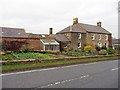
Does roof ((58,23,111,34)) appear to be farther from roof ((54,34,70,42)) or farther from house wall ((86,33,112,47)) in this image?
roof ((54,34,70,42))

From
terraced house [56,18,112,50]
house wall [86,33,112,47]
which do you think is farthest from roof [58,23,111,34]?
house wall [86,33,112,47]

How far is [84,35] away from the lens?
211 ft

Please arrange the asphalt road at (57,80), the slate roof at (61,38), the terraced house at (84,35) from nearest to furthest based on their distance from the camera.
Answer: the asphalt road at (57,80)
the slate roof at (61,38)
the terraced house at (84,35)

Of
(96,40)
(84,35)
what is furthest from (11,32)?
(96,40)

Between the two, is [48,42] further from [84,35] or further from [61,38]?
[84,35]

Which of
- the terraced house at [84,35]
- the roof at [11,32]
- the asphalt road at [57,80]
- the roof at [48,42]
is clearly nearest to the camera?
the asphalt road at [57,80]

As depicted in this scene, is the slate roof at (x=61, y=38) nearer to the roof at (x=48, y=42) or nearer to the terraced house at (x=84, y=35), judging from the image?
the terraced house at (x=84, y=35)

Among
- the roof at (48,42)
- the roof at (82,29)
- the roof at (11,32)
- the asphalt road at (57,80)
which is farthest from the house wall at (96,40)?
the asphalt road at (57,80)

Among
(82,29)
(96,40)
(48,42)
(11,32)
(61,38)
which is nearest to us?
(11,32)

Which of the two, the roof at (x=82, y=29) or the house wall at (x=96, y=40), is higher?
the roof at (x=82, y=29)

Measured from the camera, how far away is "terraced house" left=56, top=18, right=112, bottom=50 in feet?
201

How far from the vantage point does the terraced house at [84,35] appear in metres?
61.2

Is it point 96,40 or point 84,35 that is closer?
point 84,35

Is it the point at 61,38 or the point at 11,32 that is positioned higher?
the point at 11,32
